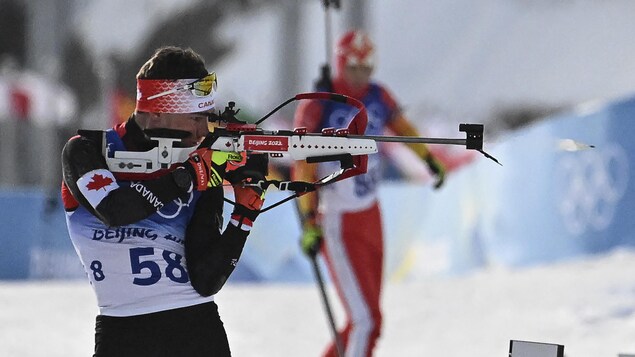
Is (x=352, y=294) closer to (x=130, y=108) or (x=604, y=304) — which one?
(x=604, y=304)

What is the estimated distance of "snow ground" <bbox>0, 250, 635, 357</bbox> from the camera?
8.47 m

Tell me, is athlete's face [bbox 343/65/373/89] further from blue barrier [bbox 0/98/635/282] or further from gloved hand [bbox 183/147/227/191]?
blue barrier [bbox 0/98/635/282]

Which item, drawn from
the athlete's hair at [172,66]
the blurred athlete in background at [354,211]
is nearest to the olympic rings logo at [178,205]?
the athlete's hair at [172,66]

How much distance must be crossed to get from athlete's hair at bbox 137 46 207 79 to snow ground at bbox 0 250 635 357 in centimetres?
432

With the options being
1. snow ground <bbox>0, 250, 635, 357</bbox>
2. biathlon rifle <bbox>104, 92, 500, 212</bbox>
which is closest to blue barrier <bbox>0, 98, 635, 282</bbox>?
snow ground <bbox>0, 250, 635, 357</bbox>

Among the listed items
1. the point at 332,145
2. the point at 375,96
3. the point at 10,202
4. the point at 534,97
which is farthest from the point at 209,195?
the point at 534,97

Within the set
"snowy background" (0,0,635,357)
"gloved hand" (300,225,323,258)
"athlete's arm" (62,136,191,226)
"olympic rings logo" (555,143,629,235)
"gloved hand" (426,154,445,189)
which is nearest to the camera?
"athlete's arm" (62,136,191,226)

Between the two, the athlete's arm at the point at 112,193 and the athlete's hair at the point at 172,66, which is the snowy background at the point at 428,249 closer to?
the athlete's hair at the point at 172,66

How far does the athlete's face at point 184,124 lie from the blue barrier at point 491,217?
6938 millimetres

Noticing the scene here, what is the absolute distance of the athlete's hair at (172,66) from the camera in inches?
148

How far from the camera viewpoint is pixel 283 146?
390 centimetres

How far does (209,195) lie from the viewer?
3832mm

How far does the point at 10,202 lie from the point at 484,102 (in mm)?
20167

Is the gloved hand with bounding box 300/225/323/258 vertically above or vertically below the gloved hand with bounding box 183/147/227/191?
below
